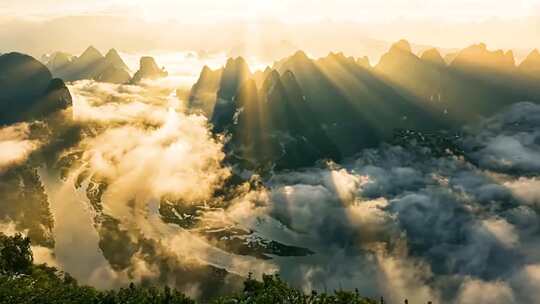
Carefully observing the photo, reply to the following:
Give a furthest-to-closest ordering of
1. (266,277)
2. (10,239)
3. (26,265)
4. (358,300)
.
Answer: (10,239) < (26,265) < (266,277) < (358,300)

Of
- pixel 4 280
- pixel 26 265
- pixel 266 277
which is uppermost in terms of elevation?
pixel 266 277

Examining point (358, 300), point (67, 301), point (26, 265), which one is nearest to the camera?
point (358, 300)

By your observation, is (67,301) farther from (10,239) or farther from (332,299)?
(10,239)

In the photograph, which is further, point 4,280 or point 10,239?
point 10,239

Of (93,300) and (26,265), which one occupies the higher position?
(93,300)

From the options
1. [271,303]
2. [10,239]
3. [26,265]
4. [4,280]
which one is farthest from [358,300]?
[10,239]

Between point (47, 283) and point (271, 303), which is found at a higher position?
point (271, 303)

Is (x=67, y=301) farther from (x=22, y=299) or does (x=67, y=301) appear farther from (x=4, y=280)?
(x=4, y=280)

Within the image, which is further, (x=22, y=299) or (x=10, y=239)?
(x=10, y=239)

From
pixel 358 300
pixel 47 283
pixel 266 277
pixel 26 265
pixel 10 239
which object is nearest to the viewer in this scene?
pixel 358 300

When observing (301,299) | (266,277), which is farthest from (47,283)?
(301,299)
